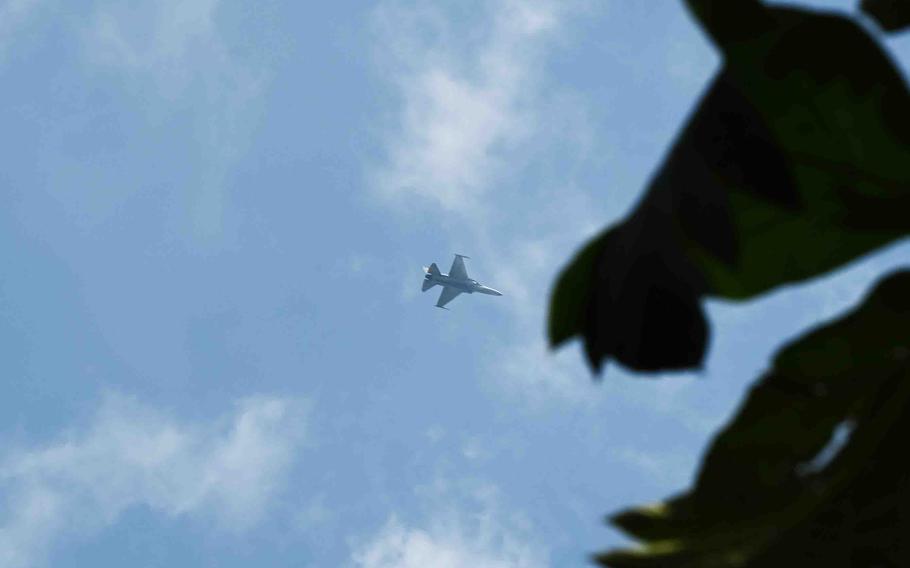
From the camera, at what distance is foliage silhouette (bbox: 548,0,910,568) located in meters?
2.34

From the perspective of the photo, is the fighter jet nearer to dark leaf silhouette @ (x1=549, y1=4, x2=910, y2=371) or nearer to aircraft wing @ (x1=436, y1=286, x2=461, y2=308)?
aircraft wing @ (x1=436, y1=286, x2=461, y2=308)

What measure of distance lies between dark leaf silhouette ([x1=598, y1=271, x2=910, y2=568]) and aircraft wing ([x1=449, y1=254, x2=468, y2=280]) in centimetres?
7765

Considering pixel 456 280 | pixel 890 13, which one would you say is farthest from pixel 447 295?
pixel 890 13

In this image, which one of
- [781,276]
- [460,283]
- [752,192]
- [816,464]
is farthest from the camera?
[460,283]

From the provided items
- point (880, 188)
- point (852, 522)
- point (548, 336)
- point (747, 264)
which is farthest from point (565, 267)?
point (852, 522)

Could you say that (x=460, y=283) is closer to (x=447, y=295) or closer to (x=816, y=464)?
(x=447, y=295)

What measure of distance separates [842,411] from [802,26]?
1.13 meters

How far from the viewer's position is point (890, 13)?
9.83ft

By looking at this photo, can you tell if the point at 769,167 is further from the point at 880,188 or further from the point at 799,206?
the point at 880,188

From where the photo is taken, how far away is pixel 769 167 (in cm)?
237

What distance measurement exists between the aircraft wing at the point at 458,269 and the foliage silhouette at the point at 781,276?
255 feet

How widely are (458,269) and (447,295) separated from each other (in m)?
2.99

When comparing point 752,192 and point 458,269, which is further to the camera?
point 458,269

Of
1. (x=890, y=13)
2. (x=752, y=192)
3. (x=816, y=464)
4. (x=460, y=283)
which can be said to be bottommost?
(x=816, y=464)
